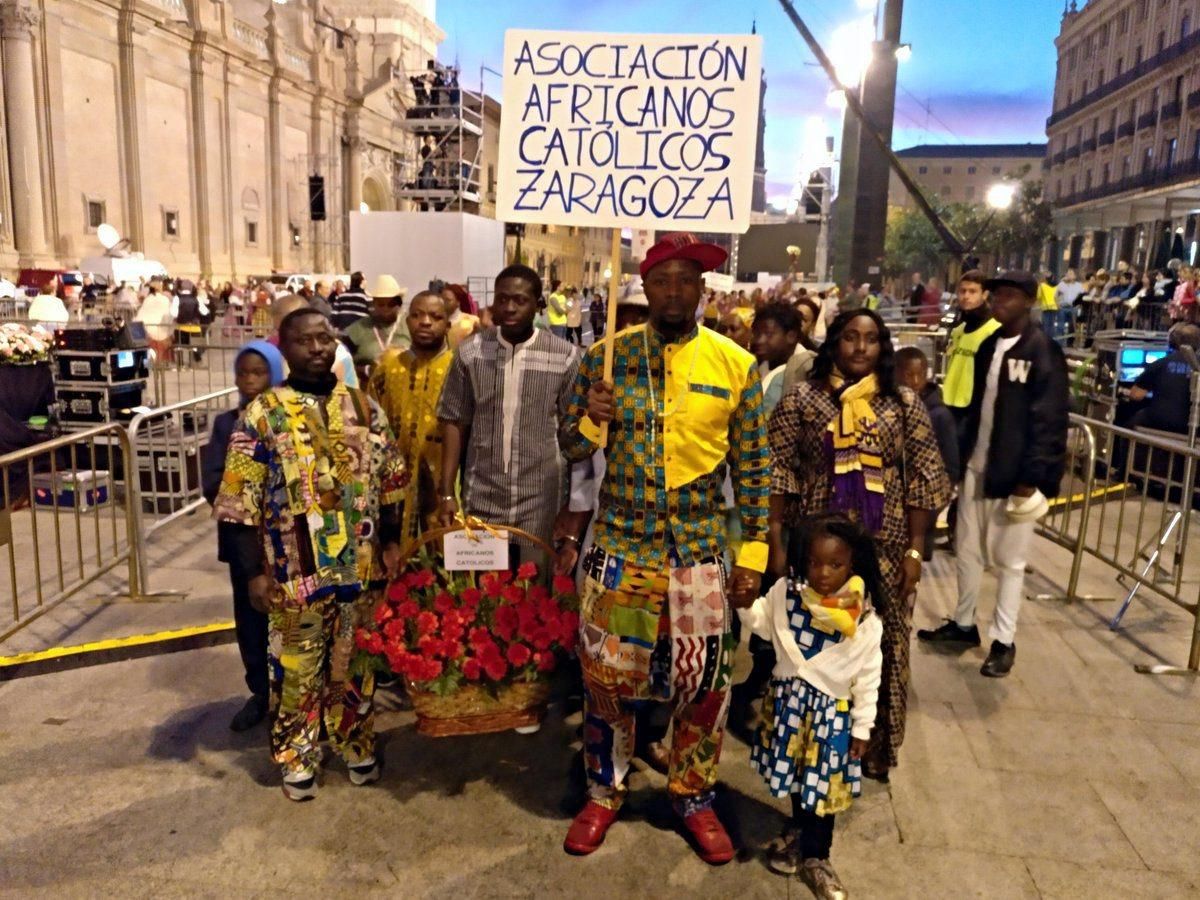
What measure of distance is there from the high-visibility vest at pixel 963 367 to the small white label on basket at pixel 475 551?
9.35ft

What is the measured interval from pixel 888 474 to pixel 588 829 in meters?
1.75

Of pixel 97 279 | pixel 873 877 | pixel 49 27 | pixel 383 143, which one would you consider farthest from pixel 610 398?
pixel 383 143

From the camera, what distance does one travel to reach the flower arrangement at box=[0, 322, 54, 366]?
8.73 m

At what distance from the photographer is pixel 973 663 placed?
5180 mm

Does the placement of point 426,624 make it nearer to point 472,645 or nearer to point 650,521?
point 472,645

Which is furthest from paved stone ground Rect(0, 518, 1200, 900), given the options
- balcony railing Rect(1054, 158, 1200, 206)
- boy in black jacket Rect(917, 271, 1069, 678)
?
balcony railing Rect(1054, 158, 1200, 206)

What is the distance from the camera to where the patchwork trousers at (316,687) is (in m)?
3.49

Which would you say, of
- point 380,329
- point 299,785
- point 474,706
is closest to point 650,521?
point 474,706

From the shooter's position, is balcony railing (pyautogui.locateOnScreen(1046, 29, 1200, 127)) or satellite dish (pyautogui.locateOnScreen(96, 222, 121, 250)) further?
balcony railing (pyautogui.locateOnScreen(1046, 29, 1200, 127))

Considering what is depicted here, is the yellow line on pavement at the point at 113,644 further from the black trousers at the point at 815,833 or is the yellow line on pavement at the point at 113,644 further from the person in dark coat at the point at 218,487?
the black trousers at the point at 815,833

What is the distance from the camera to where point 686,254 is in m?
3.06

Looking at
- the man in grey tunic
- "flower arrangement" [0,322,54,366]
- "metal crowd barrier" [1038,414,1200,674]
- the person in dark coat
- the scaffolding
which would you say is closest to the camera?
the man in grey tunic

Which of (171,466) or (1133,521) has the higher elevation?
(171,466)

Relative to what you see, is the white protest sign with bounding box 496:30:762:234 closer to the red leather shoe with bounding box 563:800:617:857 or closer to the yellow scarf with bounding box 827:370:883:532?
the yellow scarf with bounding box 827:370:883:532
